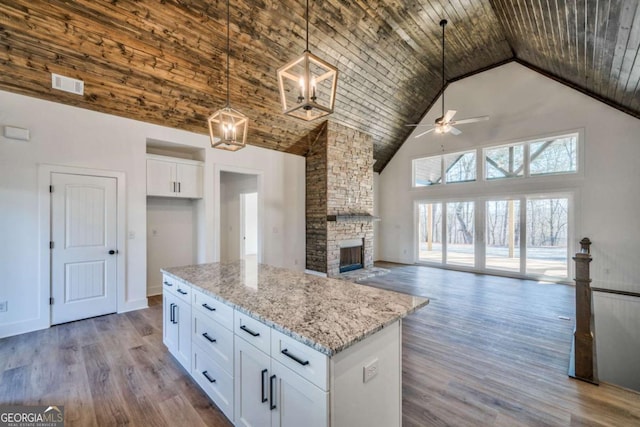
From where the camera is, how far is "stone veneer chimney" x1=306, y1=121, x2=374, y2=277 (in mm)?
6387

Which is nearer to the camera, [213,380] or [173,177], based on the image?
[213,380]

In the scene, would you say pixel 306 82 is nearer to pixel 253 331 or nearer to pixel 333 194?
pixel 253 331

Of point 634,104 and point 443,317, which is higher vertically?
point 634,104

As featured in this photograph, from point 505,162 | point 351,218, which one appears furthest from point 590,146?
point 351,218

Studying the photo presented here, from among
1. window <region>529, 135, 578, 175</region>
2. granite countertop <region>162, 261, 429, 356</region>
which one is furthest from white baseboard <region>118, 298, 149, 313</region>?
window <region>529, 135, 578, 175</region>

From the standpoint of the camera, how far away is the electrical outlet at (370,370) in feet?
4.53

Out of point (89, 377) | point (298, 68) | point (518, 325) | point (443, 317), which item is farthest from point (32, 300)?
point (518, 325)

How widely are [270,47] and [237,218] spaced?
405 cm

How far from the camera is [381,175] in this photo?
9094mm

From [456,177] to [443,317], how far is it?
15.6 feet

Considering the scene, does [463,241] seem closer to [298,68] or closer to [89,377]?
[298,68]

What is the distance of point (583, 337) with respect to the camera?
2.51 meters

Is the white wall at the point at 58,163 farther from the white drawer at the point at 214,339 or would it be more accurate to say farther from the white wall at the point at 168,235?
the white drawer at the point at 214,339

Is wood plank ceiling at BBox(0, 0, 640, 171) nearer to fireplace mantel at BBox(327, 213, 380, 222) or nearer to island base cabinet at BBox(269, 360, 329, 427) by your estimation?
fireplace mantel at BBox(327, 213, 380, 222)
